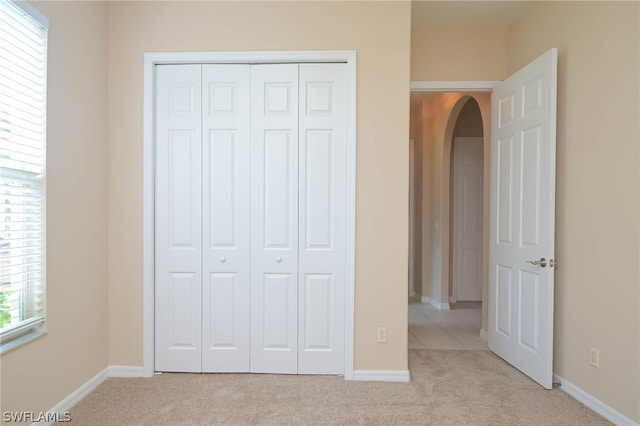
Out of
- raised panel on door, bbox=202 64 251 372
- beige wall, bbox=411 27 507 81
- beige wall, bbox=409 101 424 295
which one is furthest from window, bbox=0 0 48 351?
beige wall, bbox=409 101 424 295

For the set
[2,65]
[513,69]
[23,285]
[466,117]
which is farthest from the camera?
[466,117]

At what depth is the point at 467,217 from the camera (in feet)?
17.8

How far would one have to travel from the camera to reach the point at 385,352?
2.75 metres

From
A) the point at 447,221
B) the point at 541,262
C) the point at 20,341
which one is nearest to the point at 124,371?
the point at 20,341

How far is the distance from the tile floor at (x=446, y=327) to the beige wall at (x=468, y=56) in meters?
2.47

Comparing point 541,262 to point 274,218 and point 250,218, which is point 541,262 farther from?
point 250,218

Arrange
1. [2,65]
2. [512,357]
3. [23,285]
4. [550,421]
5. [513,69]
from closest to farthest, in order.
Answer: [2,65]
[23,285]
[550,421]
[512,357]
[513,69]

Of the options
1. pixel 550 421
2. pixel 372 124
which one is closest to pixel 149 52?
pixel 372 124

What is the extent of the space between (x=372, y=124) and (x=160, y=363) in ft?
7.84

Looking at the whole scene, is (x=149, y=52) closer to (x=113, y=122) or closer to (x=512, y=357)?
(x=113, y=122)

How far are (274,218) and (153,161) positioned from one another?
100cm

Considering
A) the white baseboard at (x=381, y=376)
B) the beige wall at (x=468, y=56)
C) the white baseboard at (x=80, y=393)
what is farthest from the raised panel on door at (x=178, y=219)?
the beige wall at (x=468, y=56)

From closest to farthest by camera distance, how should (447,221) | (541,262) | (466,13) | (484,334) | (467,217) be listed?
(541,262) < (466,13) < (484,334) < (447,221) < (467,217)

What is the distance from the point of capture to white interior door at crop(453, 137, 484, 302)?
17.7 feet
